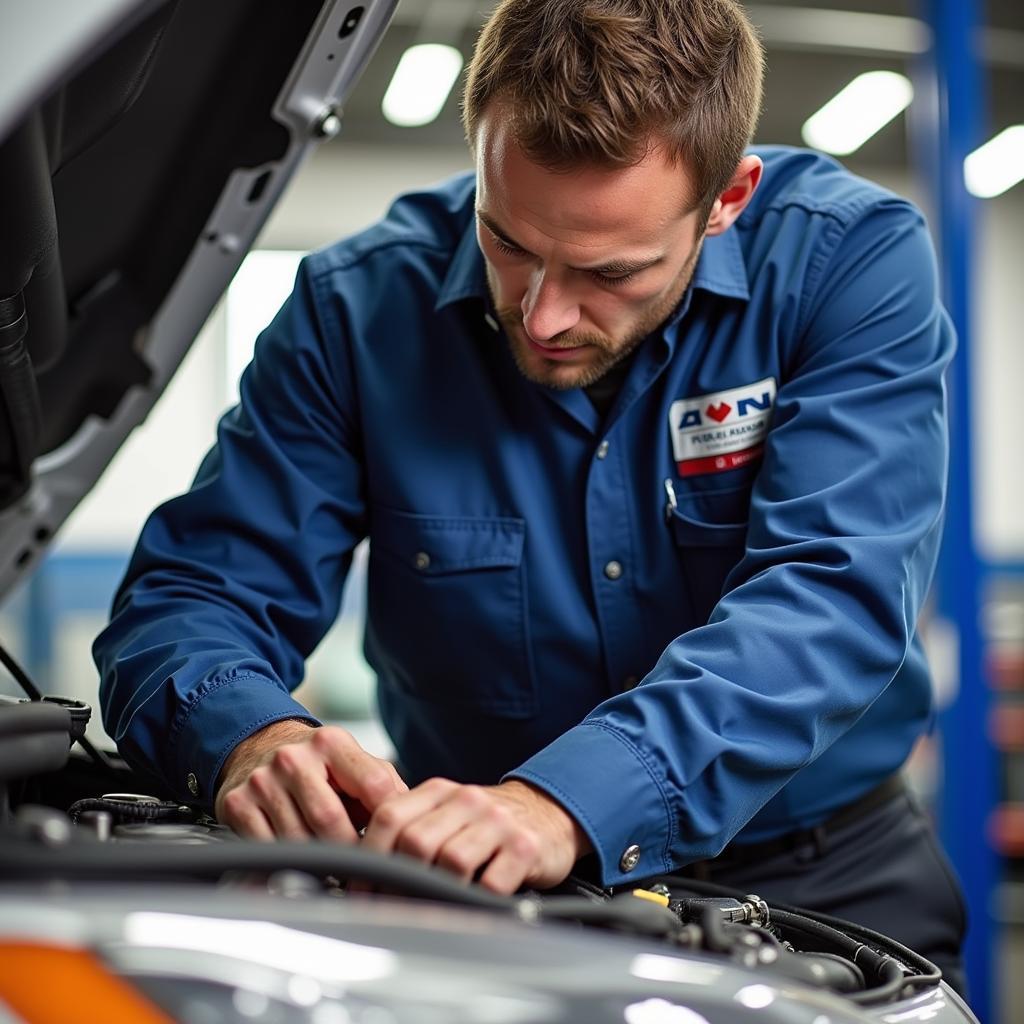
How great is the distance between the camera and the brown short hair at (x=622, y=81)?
1.09 meters

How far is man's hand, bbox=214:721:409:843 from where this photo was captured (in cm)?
88

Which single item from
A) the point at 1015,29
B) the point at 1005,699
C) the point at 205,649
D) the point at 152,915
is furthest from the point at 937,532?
the point at 1015,29

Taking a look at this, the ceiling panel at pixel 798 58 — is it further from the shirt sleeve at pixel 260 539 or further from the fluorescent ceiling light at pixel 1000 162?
the shirt sleeve at pixel 260 539

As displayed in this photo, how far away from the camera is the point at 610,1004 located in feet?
1.76

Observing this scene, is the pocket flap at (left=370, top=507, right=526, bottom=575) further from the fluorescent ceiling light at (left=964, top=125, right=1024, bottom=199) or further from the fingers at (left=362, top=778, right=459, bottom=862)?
the fluorescent ceiling light at (left=964, top=125, right=1024, bottom=199)

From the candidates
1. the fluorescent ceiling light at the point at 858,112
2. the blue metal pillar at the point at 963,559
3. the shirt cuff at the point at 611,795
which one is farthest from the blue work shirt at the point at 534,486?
the fluorescent ceiling light at the point at 858,112

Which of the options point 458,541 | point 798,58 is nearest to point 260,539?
point 458,541

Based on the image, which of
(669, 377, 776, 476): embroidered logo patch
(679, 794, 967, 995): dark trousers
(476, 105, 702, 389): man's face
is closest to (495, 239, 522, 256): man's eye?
(476, 105, 702, 389): man's face

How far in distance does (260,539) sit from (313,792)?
1.65 feet

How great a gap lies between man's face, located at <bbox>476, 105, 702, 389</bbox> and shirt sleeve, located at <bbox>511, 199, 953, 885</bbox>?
0.61ft

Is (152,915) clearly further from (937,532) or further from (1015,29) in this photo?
(1015,29)

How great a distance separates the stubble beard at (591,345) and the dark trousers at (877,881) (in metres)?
0.55

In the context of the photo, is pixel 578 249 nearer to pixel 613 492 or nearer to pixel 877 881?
pixel 613 492

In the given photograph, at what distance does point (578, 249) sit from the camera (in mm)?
1129
